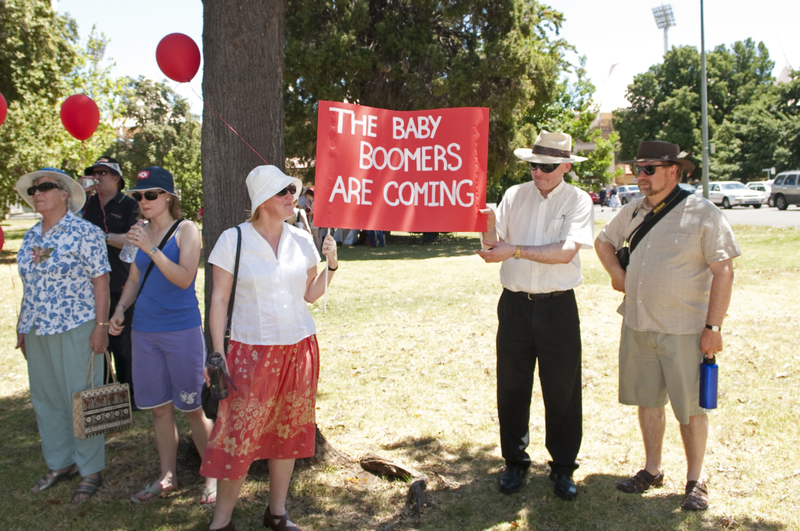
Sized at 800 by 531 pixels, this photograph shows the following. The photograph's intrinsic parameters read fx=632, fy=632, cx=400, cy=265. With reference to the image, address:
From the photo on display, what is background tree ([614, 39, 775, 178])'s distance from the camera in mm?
54406

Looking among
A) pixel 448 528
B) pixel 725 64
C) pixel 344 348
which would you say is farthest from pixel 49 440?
pixel 725 64

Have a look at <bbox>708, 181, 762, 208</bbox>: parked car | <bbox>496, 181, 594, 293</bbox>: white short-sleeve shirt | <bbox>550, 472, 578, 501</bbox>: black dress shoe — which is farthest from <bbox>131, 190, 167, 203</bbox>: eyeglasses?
<bbox>708, 181, 762, 208</bbox>: parked car

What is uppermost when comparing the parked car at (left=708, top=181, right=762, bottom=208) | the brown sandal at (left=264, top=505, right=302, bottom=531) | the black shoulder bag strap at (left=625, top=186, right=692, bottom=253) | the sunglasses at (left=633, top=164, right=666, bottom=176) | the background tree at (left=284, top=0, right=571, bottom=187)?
the background tree at (left=284, top=0, right=571, bottom=187)

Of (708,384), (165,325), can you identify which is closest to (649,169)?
(708,384)

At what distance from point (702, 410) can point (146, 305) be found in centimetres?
340

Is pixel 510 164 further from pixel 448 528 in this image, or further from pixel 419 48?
pixel 448 528

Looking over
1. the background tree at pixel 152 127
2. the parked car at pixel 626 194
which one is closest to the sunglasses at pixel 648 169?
the parked car at pixel 626 194

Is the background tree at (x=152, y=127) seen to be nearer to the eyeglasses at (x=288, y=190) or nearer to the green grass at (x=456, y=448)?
the green grass at (x=456, y=448)

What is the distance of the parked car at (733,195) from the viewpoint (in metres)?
34.6

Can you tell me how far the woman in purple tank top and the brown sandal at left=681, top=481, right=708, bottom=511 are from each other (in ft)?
9.42

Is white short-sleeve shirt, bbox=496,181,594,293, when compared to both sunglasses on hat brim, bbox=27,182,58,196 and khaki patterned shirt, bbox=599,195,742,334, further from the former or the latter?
sunglasses on hat brim, bbox=27,182,58,196

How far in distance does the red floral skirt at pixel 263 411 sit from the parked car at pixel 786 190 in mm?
34724

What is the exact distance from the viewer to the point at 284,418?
3.41 m

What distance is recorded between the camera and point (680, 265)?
12.2ft
